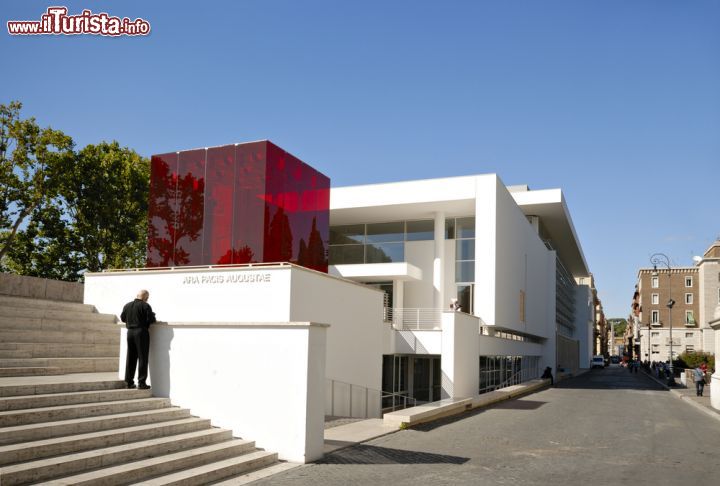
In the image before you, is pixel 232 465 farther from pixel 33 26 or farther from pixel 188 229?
pixel 33 26

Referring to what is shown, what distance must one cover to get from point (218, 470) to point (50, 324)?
27.6ft

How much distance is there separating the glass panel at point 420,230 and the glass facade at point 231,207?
56.6 feet

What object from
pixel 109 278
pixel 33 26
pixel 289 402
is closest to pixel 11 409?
pixel 289 402

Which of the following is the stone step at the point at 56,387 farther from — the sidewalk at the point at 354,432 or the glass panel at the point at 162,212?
the glass panel at the point at 162,212

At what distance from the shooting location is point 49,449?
7.85 m

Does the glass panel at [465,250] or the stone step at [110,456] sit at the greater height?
the glass panel at [465,250]

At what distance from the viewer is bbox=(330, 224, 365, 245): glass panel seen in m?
38.4

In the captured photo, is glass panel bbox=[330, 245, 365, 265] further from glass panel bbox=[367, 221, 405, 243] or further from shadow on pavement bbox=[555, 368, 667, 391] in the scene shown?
shadow on pavement bbox=[555, 368, 667, 391]

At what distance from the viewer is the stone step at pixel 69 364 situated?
37.1ft

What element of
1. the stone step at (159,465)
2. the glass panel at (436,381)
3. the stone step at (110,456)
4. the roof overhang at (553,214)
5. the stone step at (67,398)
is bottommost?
the glass panel at (436,381)

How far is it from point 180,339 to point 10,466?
4036mm

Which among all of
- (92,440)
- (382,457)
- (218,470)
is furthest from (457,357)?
(92,440)

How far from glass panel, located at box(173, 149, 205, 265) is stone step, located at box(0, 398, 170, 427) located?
27.1ft

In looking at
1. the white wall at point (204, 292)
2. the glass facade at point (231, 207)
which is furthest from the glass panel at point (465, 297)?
the white wall at point (204, 292)
